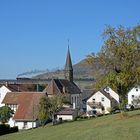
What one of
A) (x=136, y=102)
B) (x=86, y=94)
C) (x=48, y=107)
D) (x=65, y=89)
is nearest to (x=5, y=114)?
(x=48, y=107)

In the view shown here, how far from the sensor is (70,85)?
11394cm

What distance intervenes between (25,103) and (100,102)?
87.2ft

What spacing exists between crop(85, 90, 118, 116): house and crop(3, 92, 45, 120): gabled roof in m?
22.2

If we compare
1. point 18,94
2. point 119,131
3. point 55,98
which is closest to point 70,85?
point 18,94

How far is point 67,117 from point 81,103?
96.4 feet

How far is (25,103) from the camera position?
83.6m

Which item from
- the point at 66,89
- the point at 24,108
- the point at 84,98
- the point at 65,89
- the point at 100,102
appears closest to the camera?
the point at 24,108

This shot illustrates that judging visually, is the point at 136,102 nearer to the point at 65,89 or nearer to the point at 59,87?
the point at 59,87

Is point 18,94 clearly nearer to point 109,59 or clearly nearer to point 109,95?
point 109,95

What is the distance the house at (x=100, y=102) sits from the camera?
105m

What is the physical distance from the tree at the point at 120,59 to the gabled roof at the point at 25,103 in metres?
34.6

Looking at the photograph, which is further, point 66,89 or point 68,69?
point 68,69

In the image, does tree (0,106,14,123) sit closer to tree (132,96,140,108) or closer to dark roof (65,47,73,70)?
tree (132,96,140,108)

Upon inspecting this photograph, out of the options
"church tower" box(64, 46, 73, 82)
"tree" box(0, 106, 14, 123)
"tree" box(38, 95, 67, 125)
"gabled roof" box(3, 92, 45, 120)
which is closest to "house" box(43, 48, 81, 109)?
"gabled roof" box(3, 92, 45, 120)
